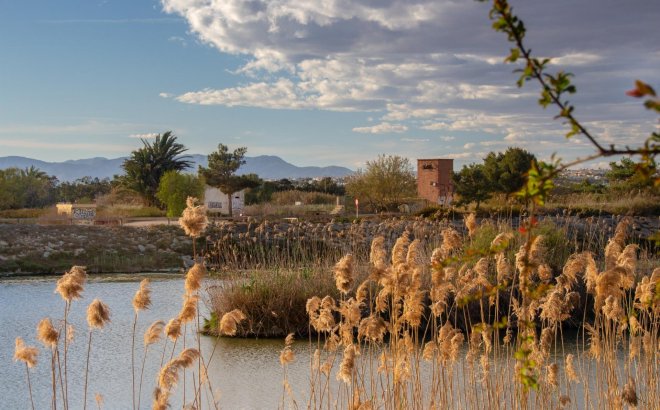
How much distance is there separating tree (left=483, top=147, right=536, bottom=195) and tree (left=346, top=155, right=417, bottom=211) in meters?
3.30

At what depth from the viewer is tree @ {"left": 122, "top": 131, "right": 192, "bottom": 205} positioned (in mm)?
36438

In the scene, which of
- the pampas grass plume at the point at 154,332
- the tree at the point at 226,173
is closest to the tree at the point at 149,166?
the tree at the point at 226,173

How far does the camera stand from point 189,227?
360 centimetres

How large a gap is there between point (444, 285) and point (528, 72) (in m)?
3.45

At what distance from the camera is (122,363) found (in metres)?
8.93

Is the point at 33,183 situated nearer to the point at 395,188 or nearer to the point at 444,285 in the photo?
the point at 395,188

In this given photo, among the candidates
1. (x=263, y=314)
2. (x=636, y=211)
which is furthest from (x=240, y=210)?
(x=263, y=314)

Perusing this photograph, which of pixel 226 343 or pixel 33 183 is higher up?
pixel 33 183

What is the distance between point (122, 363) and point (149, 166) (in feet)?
93.0

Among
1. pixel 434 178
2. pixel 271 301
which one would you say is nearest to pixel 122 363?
pixel 271 301

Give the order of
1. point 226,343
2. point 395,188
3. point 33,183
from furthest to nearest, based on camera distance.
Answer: point 33,183 → point 395,188 → point 226,343

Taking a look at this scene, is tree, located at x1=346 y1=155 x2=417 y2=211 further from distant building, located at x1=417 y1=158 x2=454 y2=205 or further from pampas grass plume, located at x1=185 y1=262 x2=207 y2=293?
pampas grass plume, located at x1=185 y1=262 x2=207 y2=293

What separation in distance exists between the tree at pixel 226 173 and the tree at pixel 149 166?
3.21 metres

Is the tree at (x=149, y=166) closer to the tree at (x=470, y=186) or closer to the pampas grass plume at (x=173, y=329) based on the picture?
the tree at (x=470, y=186)
